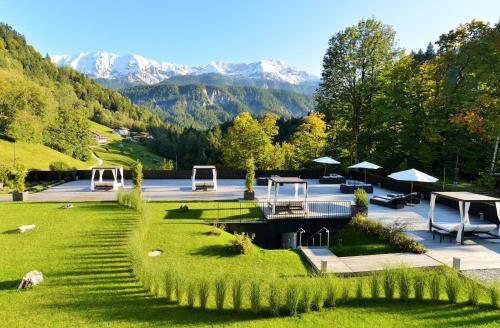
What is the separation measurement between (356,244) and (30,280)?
10952 millimetres

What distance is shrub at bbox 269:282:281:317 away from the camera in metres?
7.29

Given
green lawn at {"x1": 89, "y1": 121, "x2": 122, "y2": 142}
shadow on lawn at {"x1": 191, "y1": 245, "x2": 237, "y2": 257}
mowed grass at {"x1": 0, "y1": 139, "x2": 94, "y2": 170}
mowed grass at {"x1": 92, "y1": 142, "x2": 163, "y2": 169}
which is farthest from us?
green lawn at {"x1": 89, "y1": 121, "x2": 122, "y2": 142}

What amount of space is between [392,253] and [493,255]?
3.19 m

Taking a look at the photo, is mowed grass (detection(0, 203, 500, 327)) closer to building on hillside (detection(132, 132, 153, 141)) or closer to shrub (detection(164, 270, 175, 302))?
shrub (detection(164, 270, 175, 302))

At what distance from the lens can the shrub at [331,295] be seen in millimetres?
7680

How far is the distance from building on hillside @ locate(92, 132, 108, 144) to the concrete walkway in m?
111

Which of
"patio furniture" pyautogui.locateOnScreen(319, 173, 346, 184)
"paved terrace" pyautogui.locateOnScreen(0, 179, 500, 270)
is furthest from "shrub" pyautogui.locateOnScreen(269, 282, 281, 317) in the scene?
"patio furniture" pyautogui.locateOnScreen(319, 173, 346, 184)

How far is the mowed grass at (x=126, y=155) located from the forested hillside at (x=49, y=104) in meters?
9.06

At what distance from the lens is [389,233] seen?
12.6 m

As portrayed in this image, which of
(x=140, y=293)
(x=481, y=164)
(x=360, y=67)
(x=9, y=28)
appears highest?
(x=9, y=28)

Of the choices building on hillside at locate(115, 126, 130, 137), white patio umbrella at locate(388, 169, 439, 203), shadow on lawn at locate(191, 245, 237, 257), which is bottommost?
shadow on lawn at locate(191, 245, 237, 257)

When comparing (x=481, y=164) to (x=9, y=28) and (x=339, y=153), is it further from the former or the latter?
(x=9, y=28)

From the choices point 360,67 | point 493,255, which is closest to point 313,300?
point 493,255

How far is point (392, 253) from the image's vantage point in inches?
455
